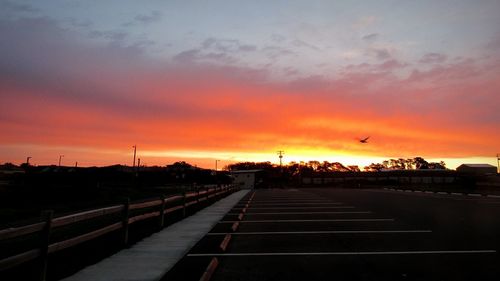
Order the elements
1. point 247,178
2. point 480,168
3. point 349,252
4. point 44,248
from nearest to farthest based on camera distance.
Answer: point 44,248
point 349,252
point 247,178
point 480,168

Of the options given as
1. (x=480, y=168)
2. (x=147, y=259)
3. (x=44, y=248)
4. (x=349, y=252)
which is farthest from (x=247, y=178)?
(x=480, y=168)

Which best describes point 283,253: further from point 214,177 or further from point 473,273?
point 214,177

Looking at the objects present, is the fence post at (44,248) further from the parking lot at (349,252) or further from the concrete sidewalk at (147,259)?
the parking lot at (349,252)

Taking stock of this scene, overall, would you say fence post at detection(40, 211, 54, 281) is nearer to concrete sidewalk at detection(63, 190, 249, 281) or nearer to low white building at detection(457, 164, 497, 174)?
concrete sidewalk at detection(63, 190, 249, 281)

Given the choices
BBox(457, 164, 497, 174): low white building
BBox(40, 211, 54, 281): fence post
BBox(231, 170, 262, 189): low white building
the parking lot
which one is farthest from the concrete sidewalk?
BBox(457, 164, 497, 174): low white building

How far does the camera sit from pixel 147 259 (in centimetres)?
861

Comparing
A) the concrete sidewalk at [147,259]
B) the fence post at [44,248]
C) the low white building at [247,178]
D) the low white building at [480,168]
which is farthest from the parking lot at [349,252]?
the low white building at [480,168]

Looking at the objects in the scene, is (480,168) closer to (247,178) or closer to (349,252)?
(247,178)

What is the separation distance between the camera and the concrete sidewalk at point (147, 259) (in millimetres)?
7160

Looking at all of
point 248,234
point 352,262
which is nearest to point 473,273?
point 352,262

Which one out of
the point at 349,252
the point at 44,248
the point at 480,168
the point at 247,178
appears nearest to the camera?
the point at 44,248

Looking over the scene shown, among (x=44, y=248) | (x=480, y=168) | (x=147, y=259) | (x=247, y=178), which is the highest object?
(x=480, y=168)

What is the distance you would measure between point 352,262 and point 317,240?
113 inches

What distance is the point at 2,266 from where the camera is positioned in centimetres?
519
